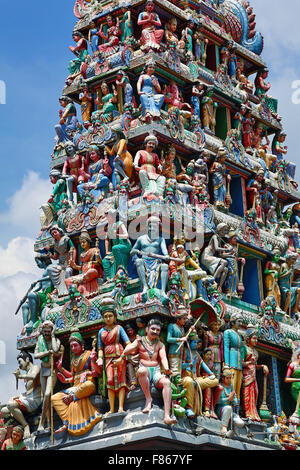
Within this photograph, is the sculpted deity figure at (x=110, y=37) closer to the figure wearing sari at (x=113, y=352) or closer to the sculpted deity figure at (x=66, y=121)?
the sculpted deity figure at (x=66, y=121)

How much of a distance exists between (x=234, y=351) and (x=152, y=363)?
3.59 meters

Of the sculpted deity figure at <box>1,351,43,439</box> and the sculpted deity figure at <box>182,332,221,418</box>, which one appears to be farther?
the sculpted deity figure at <box>1,351,43,439</box>

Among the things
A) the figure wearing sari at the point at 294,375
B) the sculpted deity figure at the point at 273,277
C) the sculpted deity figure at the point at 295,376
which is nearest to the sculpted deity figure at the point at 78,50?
the sculpted deity figure at the point at 273,277

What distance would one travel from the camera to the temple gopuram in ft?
82.0

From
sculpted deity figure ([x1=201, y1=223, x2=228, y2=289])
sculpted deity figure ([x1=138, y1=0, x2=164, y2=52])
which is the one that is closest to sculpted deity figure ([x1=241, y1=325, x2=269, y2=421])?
sculpted deity figure ([x1=201, y1=223, x2=228, y2=289])

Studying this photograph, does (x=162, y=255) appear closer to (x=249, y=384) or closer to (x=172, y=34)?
(x=249, y=384)

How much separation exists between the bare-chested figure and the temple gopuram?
4cm

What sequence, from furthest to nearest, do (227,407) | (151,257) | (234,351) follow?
(234,351)
(227,407)
(151,257)

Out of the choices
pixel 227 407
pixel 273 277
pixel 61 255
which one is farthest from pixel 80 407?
pixel 273 277

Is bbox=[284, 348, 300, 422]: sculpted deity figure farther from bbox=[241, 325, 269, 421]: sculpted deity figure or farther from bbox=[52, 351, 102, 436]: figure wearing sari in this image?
bbox=[52, 351, 102, 436]: figure wearing sari

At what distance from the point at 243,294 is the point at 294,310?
213 cm

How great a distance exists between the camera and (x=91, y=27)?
32062mm

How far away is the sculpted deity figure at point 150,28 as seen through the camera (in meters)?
29.8

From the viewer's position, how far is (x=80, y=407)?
83.0 feet
